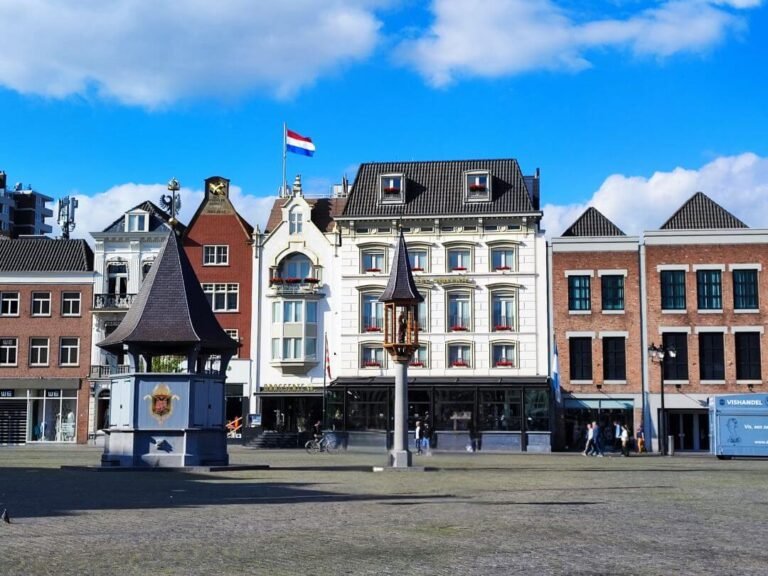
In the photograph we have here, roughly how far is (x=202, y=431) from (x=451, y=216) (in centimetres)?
2987

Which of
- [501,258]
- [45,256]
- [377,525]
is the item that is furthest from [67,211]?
[377,525]

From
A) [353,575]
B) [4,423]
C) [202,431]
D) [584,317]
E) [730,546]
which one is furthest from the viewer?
[4,423]

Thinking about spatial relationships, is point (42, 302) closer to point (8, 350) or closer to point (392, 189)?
point (8, 350)

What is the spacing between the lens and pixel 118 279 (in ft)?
211

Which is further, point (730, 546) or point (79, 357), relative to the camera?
point (79, 357)

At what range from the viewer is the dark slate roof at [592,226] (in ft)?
196

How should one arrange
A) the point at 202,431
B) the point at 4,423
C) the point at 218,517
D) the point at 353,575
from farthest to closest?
the point at 4,423, the point at 202,431, the point at 218,517, the point at 353,575

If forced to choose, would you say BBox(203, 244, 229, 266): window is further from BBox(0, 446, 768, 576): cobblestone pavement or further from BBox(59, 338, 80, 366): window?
BBox(0, 446, 768, 576): cobblestone pavement

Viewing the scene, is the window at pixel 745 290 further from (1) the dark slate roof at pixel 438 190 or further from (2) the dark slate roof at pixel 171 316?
(2) the dark slate roof at pixel 171 316

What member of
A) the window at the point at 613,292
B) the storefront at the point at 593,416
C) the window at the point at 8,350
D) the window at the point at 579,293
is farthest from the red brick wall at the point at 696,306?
the window at the point at 8,350

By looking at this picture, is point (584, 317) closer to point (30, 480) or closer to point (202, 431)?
point (202, 431)

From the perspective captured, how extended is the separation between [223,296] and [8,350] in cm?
1358

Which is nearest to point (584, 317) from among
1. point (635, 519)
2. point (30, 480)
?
point (30, 480)

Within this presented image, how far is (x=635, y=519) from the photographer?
57.0 ft
